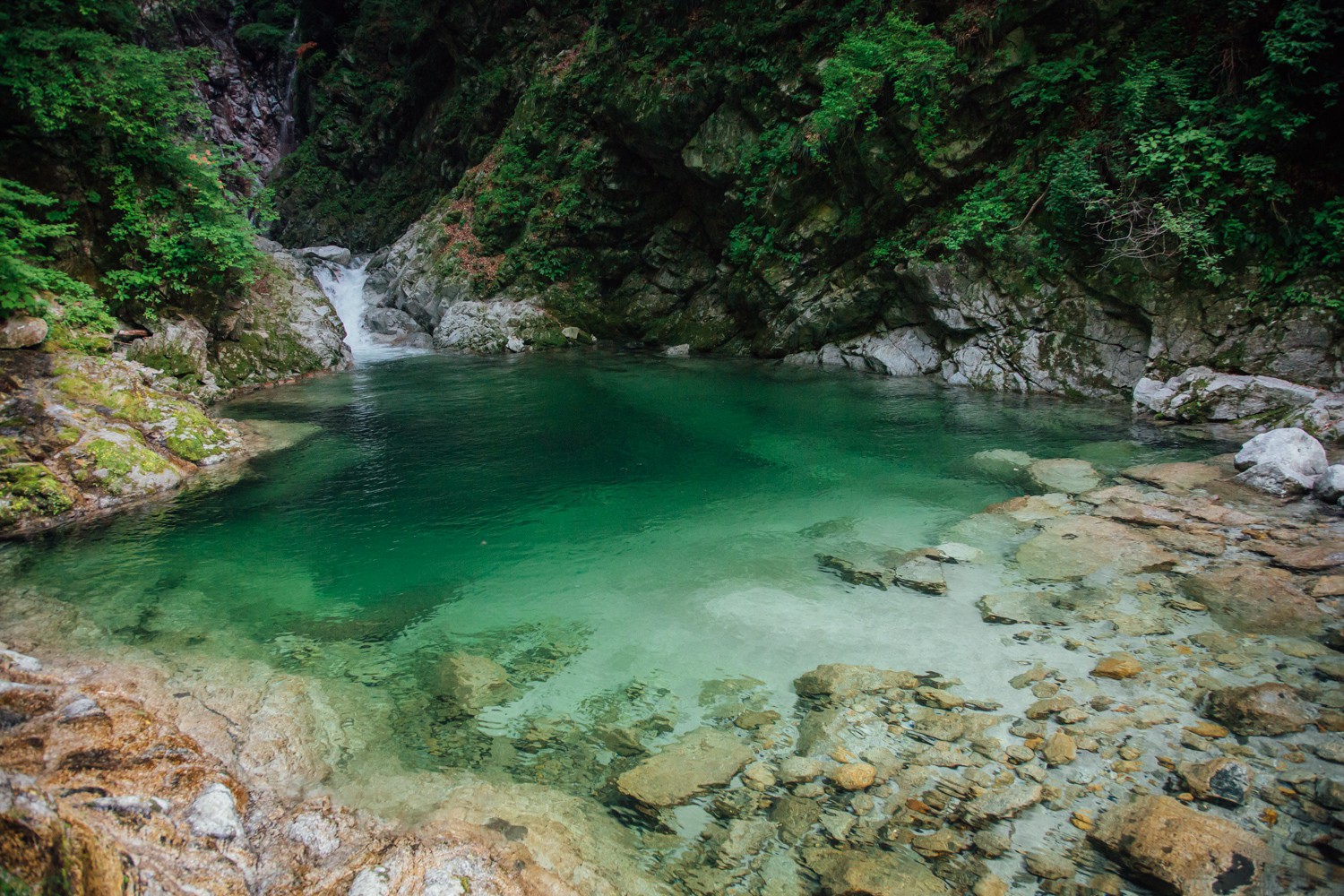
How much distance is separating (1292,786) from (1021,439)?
7.75 metres

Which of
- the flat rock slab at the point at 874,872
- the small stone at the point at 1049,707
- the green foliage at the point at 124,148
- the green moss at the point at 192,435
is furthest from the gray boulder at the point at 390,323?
the flat rock slab at the point at 874,872

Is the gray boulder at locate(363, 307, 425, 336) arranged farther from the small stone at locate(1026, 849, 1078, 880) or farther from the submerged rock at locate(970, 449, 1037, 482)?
the small stone at locate(1026, 849, 1078, 880)

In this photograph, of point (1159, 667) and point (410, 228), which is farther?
point (410, 228)

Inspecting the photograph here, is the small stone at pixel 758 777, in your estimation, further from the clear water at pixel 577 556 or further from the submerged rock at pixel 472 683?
the submerged rock at pixel 472 683

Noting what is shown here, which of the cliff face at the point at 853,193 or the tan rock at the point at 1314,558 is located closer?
the tan rock at the point at 1314,558

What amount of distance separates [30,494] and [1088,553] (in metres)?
11.9

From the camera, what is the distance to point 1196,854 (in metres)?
2.99

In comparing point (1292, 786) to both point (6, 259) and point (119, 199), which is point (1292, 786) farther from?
point (119, 199)

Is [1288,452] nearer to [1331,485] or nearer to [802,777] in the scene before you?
[1331,485]

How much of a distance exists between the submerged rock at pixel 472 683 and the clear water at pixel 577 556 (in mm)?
117

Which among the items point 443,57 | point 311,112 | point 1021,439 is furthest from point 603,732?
point 311,112

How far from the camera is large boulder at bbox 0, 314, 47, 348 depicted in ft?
28.8

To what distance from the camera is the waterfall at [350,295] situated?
23.7 meters

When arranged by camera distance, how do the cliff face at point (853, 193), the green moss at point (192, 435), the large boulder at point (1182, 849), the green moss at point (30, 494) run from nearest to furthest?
the large boulder at point (1182, 849) → the green moss at point (30, 494) → the green moss at point (192, 435) → the cliff face at point (853, 193)
